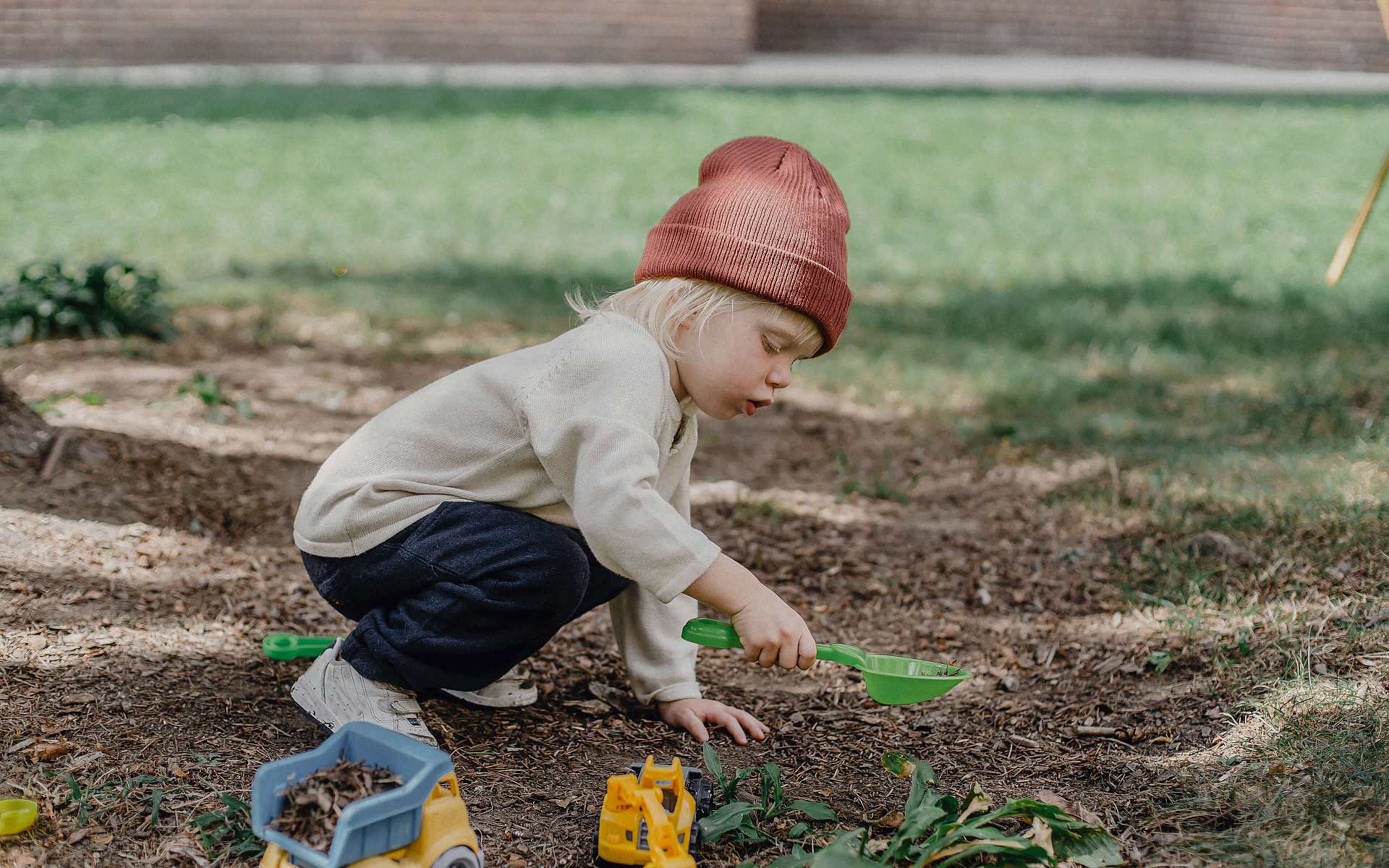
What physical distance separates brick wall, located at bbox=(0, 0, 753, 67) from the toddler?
12.1 metres

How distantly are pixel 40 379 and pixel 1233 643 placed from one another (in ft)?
12.4

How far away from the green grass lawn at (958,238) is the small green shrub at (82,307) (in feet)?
2.03

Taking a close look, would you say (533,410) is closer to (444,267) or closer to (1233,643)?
(1233,643)

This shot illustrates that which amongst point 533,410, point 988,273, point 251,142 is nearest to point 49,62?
point 251,142

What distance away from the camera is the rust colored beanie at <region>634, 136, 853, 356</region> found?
209 centimetres

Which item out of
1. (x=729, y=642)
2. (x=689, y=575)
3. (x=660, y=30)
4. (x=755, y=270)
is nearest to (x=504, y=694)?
(x=729, y=642)

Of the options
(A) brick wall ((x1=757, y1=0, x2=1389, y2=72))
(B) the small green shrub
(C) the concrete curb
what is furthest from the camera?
(A) brick wall ((x1=757, y1=0, x2=1389, y2=72))

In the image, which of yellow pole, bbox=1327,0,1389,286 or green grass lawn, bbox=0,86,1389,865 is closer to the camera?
yellow pole, bbox=1327,0,1389,286

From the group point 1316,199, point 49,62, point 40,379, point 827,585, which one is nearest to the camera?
point 827,585

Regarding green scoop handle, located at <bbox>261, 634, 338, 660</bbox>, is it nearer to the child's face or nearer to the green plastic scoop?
the green plastic scoop

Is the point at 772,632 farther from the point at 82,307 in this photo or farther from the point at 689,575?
the point at 82,307

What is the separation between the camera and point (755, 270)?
2088mm

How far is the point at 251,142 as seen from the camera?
889cm

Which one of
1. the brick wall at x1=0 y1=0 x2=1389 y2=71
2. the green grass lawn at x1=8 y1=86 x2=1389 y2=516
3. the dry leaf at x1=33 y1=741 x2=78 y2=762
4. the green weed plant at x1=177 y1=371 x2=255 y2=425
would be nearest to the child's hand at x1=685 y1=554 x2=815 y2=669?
the dry leaf at x1=33 y1=741 x2=78 y2=762
